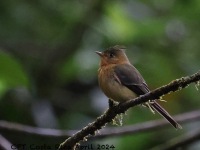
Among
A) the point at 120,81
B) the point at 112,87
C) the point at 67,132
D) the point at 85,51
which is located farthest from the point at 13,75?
the point at 85,51

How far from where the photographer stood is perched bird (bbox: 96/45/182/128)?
161 inches

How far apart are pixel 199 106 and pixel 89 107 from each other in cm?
130

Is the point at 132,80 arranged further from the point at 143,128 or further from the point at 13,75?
the point at 13,75

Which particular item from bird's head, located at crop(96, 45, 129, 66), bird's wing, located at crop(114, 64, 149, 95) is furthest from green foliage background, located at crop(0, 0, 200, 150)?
bird's wing, located at crop(114, 64, 149, 95)

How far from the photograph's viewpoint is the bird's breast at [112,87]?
13.4ft

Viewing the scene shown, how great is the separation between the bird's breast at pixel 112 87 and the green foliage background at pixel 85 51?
3.47ft

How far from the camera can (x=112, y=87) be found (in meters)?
4.39

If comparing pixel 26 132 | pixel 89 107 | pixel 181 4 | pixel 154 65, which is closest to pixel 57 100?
pixel 89 107

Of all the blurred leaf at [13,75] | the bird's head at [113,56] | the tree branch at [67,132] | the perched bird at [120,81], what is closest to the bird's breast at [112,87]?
the perched bird at [120,81]

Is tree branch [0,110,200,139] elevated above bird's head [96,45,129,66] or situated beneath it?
situated beneath

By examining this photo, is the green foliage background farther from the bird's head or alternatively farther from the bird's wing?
the bird's wing

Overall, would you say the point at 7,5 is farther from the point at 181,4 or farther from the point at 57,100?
the point at 181,4

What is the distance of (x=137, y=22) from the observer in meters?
6.38

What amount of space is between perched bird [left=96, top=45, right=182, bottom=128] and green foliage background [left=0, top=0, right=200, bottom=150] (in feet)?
2.80
